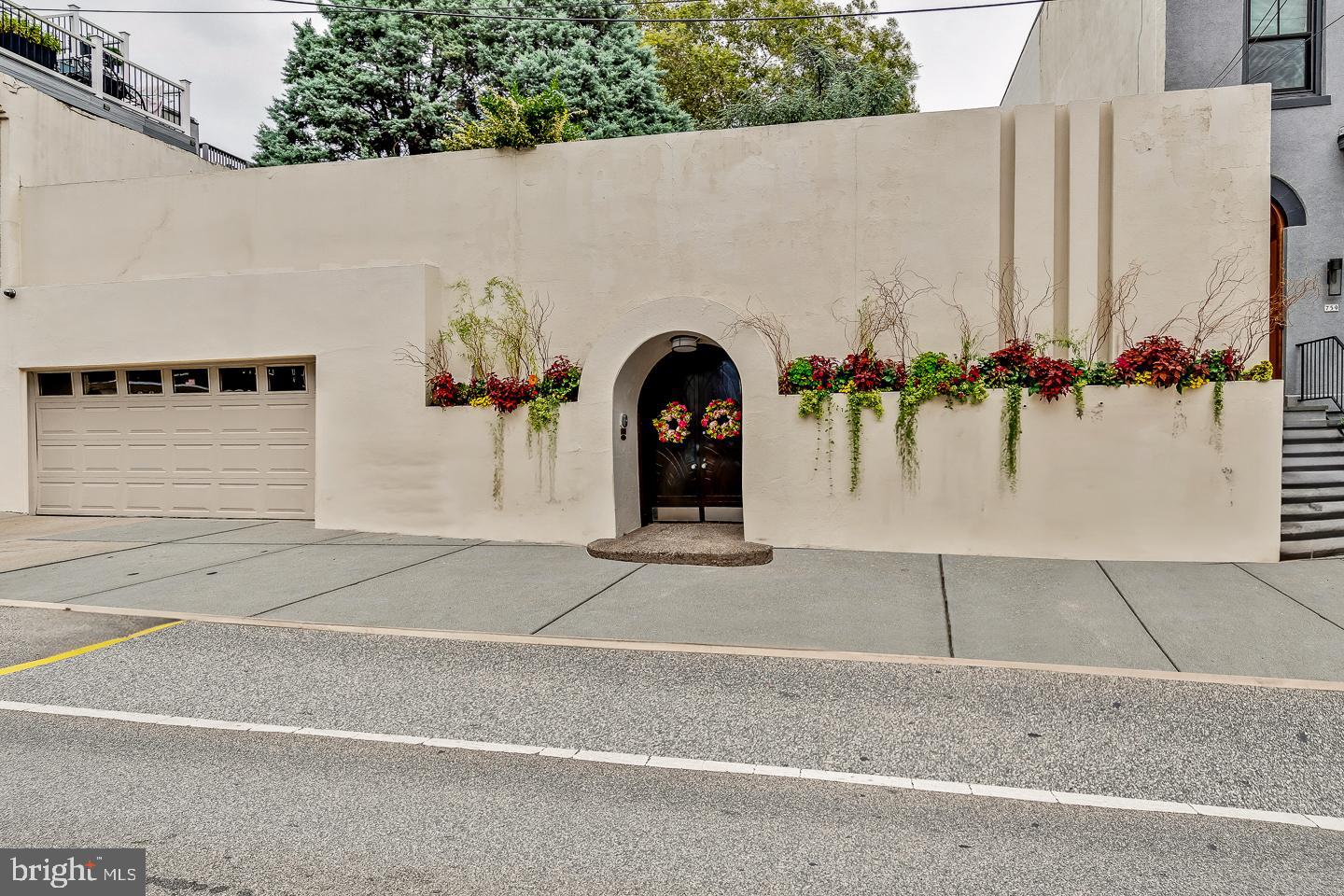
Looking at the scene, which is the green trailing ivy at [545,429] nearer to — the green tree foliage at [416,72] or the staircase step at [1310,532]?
the staircase step at [1310,532]

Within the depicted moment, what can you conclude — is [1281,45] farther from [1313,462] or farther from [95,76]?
[95,76]

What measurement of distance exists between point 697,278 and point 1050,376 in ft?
14.3

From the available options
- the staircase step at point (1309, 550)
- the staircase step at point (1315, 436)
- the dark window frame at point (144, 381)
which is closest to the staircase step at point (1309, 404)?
the staircase step at point (1315, 436)

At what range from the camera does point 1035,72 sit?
1922cm

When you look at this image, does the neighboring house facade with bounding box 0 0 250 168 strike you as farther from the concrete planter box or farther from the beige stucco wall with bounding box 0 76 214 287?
the beige stucco wall with bounding box 0 76 214 287

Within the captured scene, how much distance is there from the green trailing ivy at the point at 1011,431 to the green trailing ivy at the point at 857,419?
1342 millimetres

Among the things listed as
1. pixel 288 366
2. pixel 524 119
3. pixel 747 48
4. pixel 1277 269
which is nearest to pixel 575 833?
pixel 524 119

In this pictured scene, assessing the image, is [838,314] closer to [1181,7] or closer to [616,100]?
[1181,7]

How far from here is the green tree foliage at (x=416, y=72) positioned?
66.3ft

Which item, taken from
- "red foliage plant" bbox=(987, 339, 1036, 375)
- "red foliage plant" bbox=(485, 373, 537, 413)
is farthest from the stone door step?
"red foliage plant" bbox=(987, 339, 1036, 375)

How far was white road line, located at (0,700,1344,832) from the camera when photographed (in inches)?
140

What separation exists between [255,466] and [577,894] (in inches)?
433

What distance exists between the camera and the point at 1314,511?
9211 mm

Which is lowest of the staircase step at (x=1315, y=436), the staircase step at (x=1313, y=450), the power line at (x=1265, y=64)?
the staircase step at (x=1313, y=450)
